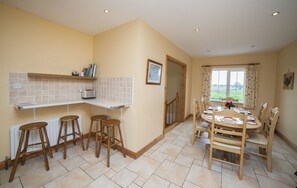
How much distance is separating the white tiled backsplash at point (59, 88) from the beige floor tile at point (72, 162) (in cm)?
107

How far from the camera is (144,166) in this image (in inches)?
79.3

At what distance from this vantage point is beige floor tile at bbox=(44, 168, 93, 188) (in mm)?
1595

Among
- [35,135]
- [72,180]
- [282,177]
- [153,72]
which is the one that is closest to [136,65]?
[153,72]

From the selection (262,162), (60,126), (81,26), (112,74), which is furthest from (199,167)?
(81,26)

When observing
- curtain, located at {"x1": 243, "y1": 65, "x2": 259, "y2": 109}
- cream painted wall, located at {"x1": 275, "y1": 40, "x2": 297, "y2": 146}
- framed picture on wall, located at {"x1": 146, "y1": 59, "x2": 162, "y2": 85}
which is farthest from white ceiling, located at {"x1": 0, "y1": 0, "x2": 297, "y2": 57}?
curtain, located at {"x1": 243, "y1": 65, "x2": 259, "y2": 109}

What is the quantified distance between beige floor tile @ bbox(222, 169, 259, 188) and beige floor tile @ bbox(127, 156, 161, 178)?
97 centimetres

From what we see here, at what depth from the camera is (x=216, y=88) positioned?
476 centimetres

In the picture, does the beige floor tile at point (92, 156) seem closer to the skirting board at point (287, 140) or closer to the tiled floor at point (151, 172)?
the tiled floor at point (151, 172)

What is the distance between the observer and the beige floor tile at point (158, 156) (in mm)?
2218

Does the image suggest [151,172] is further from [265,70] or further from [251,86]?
[265,70]

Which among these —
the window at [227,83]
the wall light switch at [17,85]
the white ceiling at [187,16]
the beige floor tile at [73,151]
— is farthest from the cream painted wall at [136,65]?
the window at [227,83]

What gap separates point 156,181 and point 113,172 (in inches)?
25.4

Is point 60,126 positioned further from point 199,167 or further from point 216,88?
point 216,88

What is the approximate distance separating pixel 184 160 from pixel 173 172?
15.8 inches
